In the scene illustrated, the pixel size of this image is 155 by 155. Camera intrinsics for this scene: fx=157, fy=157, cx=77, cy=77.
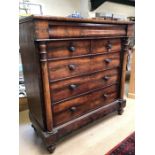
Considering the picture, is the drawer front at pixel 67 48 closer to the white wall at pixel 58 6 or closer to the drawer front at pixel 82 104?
the drawer front at pixel 82 104

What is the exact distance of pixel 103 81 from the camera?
64.2 inches

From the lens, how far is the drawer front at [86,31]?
3.76 ft

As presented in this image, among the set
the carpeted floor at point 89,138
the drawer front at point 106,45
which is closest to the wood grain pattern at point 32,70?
the carpeted floor at point 89,138

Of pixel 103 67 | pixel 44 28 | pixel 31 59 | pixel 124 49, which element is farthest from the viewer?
pixel 124 49

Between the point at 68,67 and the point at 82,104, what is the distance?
1.34 ft

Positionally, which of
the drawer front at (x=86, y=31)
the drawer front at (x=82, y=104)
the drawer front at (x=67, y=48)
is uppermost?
the drawer front at (x=86, y=31)

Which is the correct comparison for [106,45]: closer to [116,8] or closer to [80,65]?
[80,65]

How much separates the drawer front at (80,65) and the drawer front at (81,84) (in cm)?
5

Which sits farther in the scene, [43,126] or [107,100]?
[107,100]
